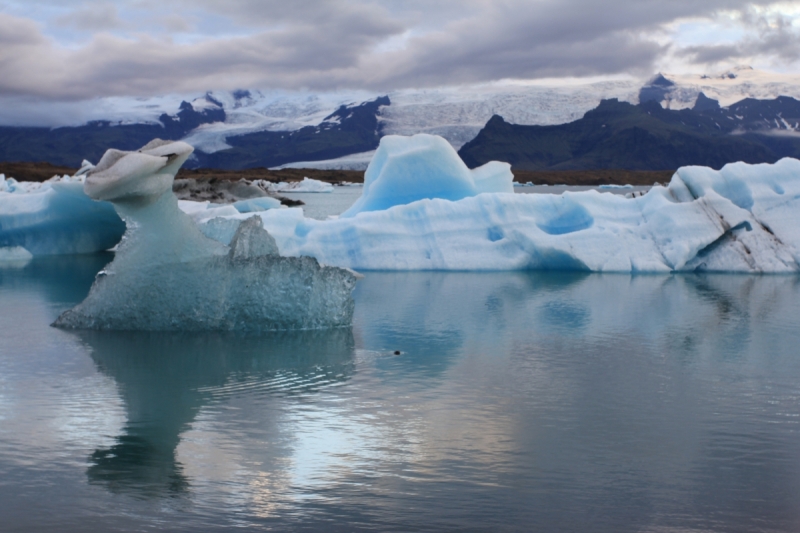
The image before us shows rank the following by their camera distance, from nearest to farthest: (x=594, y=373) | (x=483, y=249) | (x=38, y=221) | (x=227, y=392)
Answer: (x=227, y=392) → (x=594, y=373) → (x=483, y=249) → (x=38, y=221)

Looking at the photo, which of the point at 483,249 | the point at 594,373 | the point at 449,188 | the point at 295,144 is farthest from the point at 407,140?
the point at 295,144

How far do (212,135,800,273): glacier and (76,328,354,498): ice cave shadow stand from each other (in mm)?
5536

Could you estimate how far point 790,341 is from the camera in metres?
7.23

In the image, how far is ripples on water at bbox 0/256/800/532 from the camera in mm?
3422

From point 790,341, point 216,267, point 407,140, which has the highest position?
point 407,140

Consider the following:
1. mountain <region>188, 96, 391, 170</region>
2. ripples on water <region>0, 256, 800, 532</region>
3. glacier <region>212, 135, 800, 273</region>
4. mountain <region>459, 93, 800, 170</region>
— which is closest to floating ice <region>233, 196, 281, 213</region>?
glacier <region>212, 135, 800, 273</region>

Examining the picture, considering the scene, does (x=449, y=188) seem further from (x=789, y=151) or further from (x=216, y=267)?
(x=789, y=151)

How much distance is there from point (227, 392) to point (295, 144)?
551 ft

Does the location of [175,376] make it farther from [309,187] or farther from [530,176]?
[530,176]

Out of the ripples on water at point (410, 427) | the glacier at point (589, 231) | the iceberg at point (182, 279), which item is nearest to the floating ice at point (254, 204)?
the glacier at point (589, 231)

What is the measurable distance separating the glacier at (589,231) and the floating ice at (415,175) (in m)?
→ 2.59

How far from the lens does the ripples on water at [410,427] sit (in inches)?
135

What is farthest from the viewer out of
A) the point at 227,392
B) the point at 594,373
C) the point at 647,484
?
the point at 594,373

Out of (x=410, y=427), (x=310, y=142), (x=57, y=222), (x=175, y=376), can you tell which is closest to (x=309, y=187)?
(x=57, y=222)
